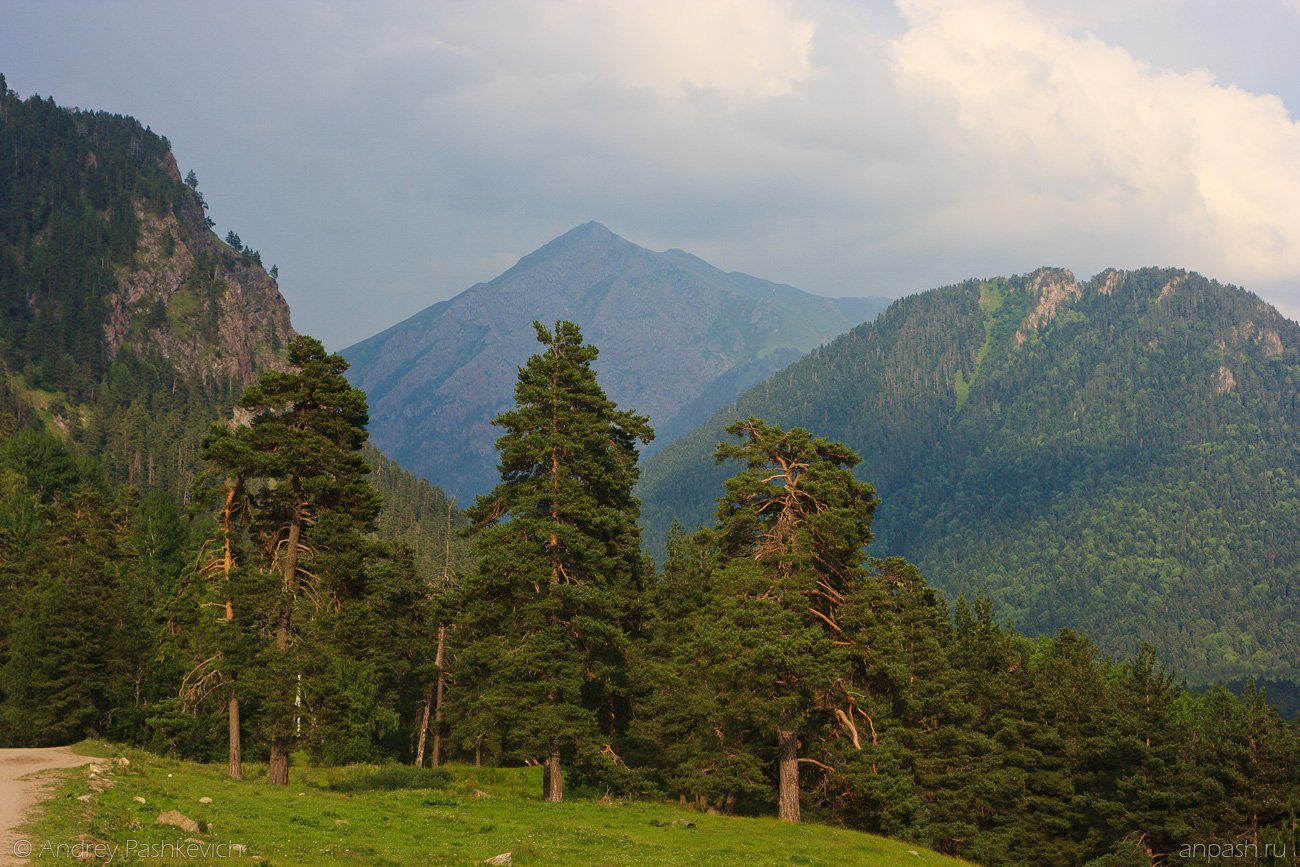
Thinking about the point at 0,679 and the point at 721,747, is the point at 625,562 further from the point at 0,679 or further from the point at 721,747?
the point at 0,679

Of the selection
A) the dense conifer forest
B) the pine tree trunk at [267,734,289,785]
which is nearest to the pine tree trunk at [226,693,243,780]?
the dense conifer forest

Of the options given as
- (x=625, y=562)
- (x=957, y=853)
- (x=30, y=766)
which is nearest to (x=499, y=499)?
(x=625, y=562)

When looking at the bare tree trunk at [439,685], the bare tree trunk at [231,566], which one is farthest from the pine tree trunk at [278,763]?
the bare tree trunk at [439,685]

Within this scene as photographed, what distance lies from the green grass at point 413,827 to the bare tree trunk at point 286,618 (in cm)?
134

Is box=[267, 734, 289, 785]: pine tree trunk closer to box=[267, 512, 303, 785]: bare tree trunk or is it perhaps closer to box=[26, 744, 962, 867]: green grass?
box=[267, 512, 303, 785]: bare tree trunk

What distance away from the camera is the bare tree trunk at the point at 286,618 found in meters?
45.0

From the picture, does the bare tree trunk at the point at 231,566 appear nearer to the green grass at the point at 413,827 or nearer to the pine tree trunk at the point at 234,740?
the pine tree trunk at the point at 234,740

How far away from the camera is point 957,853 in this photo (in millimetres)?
64562

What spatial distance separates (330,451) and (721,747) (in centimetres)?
2320

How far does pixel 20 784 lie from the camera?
31484mm

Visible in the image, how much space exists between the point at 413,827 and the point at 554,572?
1630 centimetres

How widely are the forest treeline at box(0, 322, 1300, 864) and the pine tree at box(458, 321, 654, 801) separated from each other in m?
0.14

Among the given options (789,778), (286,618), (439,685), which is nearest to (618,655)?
(789,778)

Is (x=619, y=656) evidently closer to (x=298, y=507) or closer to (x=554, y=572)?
(x=554, y=572)
